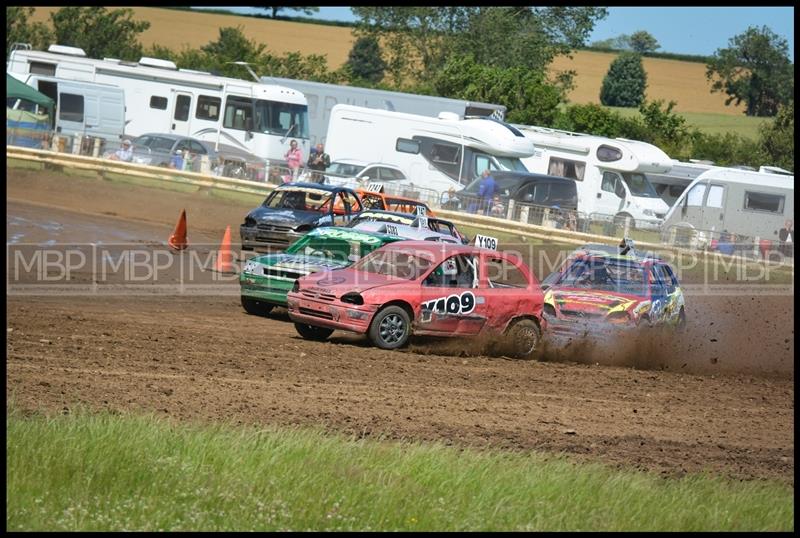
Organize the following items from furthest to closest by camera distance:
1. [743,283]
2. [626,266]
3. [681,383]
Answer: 1. [743,283]
2. [626,266]
3. [681,383]

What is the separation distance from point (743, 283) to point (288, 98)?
53.9ft

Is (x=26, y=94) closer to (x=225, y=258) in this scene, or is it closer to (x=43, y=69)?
(x=43, y=69)

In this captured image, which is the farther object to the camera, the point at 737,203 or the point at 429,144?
the point at 429,144

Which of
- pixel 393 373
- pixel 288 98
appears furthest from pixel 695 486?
pixel 288 98

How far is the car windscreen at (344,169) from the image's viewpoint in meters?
32.5

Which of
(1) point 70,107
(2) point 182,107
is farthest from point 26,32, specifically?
(2) point 182,107

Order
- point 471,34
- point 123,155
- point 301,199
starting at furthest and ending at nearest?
point 471,34 < point 123,155 < point 301,199

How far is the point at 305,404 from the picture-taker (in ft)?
34.7

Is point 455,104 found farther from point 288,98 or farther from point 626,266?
point 626,266

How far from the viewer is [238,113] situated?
36.4 m

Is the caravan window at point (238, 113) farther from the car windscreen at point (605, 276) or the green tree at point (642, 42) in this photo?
the green tree at point (642, 42)

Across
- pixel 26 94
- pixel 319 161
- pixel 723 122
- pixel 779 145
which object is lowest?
pixel 319 161

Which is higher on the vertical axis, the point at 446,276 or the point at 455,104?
the point at 455,104

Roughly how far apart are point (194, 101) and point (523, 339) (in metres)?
24.2
